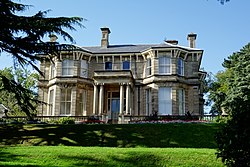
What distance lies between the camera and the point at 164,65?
33.3m

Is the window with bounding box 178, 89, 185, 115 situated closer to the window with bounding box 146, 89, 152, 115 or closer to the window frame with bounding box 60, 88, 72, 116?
the window with bounding box 146, 89, 152, 115

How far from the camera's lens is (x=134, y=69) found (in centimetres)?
3509

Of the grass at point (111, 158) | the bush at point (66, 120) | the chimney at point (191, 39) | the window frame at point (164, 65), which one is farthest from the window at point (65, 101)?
the grass at point (111, 158)

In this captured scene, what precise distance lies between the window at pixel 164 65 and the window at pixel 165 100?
1715 mm

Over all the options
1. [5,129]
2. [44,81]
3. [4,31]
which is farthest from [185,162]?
[44,81]

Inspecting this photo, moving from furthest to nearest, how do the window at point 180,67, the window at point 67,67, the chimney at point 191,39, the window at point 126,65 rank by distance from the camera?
the chimney at point 191,39
the window at point 126,65
the window at point 67,67
the window at point 180,67

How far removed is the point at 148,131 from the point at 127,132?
1.37 m

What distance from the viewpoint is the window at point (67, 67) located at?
3394 centimetres

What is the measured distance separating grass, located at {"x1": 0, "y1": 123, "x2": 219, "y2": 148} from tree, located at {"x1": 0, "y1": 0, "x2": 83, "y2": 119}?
7.49ft

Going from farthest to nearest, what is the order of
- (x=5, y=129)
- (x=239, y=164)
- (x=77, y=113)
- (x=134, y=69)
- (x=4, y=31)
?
(x=134, y=69)
(x=77, y=113)
(x=5, y=129)
(x=4, y=31)
(x=239, y=164)

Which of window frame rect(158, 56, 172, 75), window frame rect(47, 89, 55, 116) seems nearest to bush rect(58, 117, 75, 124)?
window frame rect(47, 89, 55, 116)

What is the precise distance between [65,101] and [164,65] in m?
10.2

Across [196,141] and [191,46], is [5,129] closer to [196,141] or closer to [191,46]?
[196,141]

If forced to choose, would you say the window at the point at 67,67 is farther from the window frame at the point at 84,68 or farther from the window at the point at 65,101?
the window at the point at 65,101
